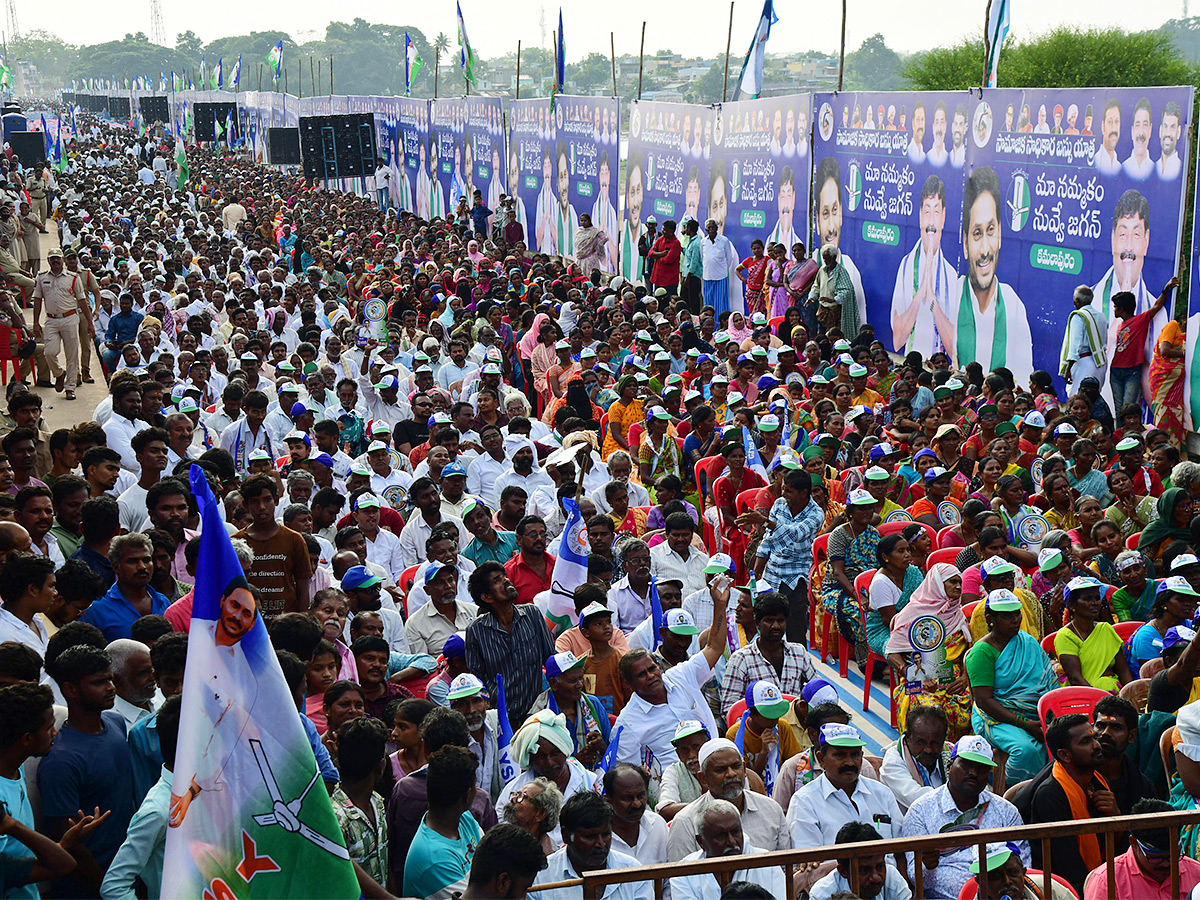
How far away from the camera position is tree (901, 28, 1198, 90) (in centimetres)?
4609

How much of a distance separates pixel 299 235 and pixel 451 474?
17543 mm

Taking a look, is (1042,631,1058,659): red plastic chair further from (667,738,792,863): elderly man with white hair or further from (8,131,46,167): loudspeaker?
(8,131,46,167): loudspeaker

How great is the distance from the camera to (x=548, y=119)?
2842 cm

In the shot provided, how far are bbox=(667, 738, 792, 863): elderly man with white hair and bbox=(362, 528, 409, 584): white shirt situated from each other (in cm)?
367

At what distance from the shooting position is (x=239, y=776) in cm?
356

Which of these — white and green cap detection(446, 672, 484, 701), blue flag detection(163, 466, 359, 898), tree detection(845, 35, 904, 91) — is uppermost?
tree detection(845, 35, 904, 91)

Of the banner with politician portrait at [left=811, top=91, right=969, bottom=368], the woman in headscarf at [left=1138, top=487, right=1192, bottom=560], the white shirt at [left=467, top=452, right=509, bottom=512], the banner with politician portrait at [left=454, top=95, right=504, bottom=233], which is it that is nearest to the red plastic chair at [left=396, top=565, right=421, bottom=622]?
the white shirt at [left=467, top=452, right=509, bottom=512]

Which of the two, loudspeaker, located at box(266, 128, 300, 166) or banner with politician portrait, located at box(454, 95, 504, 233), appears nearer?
banner with politician portrait, located at box(454, 95, 504, 233)

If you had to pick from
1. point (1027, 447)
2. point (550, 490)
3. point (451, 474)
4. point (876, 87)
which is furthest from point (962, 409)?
point (876, 87)

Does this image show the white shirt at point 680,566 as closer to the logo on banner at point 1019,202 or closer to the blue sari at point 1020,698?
the blue sari at point 1020,698

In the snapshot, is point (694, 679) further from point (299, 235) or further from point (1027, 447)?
point (299, 235)

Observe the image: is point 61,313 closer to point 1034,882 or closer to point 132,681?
point 132,681

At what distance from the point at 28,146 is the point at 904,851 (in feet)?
126

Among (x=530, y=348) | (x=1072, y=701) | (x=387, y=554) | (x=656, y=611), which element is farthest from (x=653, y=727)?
(x=530, y=348)
